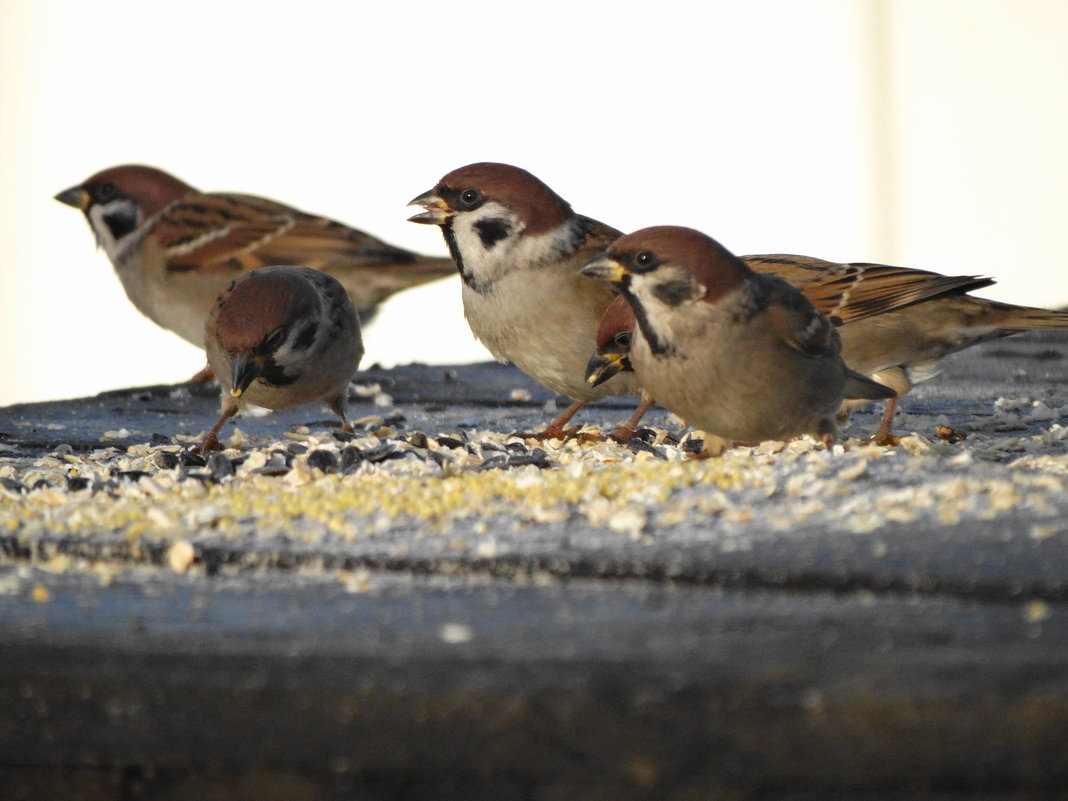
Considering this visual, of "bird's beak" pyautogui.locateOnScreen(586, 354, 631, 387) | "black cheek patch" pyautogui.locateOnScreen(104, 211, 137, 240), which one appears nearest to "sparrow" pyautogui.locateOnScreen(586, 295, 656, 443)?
"bird's beak" pyautogui.locateOnScreen(586, 354, 631, 387)

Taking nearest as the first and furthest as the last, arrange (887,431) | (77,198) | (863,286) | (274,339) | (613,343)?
(613,343)
(887,431)
(274,339)
(863,286)
(77,198)

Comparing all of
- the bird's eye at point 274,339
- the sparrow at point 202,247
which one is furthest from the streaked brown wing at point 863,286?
the sparrow at point 202,247

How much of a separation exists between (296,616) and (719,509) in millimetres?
611

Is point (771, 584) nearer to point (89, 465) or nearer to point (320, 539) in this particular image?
point (320, 539)

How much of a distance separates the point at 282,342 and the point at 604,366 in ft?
2.53

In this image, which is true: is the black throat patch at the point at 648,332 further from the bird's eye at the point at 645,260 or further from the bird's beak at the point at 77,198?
the bird's beak at the point at 77,198

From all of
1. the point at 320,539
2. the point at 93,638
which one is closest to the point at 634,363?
the point at 320,539

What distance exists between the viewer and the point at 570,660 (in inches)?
43.5

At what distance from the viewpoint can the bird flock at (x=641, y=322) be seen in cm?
233

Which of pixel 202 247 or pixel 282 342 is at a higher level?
pixel 202 247

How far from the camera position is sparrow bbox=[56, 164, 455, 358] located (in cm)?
445

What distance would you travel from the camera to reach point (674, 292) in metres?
2.31

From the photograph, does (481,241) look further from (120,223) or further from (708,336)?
(120,223)

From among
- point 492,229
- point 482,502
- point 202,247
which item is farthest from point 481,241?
point 202,247
